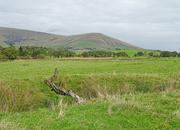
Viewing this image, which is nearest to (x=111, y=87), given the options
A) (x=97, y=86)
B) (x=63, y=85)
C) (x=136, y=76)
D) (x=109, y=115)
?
(x=97, y=86)

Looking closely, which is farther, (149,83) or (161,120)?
(149,83)

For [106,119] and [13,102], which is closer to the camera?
[106,119]

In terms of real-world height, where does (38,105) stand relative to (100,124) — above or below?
below

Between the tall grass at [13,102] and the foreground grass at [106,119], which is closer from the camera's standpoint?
the foreground grass at [106,119]

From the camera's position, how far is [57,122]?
7.37m

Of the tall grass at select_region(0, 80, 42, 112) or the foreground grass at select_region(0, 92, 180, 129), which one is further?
the tall grass at select_region(0, 80, 42, 112)

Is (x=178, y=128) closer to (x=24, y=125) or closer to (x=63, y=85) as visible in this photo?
(x=24, y=125)

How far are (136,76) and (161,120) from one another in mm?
12981

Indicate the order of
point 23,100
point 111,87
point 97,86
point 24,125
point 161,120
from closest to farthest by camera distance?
1. point 24,125
2. point 161,120
3. point 23,100
4. point 97,86
5. point 111,87

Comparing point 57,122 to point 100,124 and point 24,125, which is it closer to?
point 24,125

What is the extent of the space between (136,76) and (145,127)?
547 inches

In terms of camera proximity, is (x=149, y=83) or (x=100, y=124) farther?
(x=149, y=83)

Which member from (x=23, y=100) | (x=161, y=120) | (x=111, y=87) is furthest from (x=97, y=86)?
(x=161, y=120)

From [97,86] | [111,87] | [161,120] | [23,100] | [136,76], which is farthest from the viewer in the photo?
[136,76]
